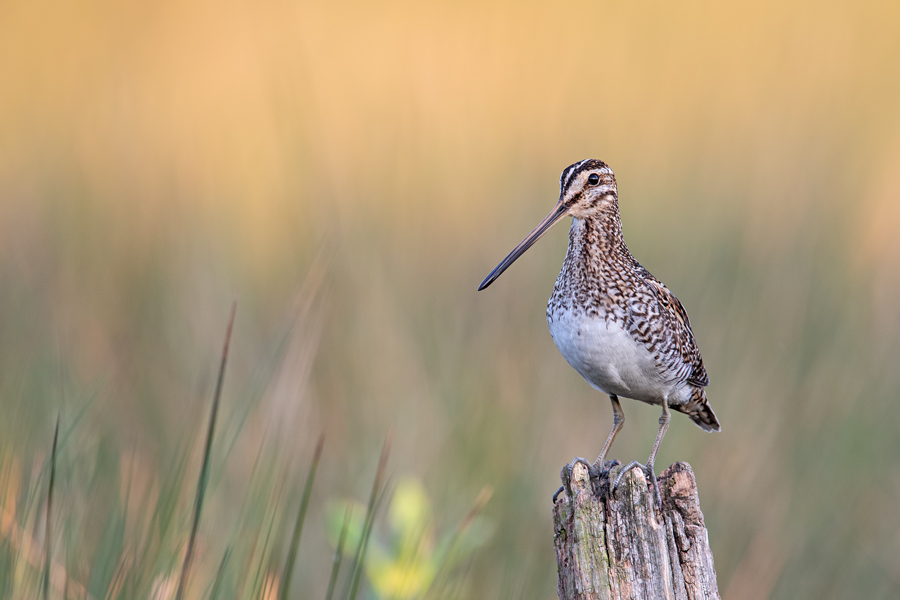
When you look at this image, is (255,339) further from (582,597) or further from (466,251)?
(582,597)

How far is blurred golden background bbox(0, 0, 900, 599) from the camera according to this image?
171 inches

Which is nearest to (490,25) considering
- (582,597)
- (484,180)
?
(484,180)

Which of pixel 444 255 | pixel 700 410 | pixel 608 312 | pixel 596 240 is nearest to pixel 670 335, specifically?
pixel 608 312

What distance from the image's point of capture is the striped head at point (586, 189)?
363 centimetres

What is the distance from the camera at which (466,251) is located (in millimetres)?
6160

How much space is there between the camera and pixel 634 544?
7.68 feet

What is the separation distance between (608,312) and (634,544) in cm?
124

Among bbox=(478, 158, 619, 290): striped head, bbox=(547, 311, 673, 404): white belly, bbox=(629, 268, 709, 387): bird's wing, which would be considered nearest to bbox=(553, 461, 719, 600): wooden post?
bbox=(547, 311, 673, 404): white belly

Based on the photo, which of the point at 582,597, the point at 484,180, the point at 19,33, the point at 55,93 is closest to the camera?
the point at 582,597

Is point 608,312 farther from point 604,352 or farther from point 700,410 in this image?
point 700,410

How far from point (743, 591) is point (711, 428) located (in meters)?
0.76

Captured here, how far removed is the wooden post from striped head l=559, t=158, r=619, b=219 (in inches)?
57.8

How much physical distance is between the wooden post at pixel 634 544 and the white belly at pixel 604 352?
916mm

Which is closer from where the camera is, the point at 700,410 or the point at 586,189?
the point at 586,189
